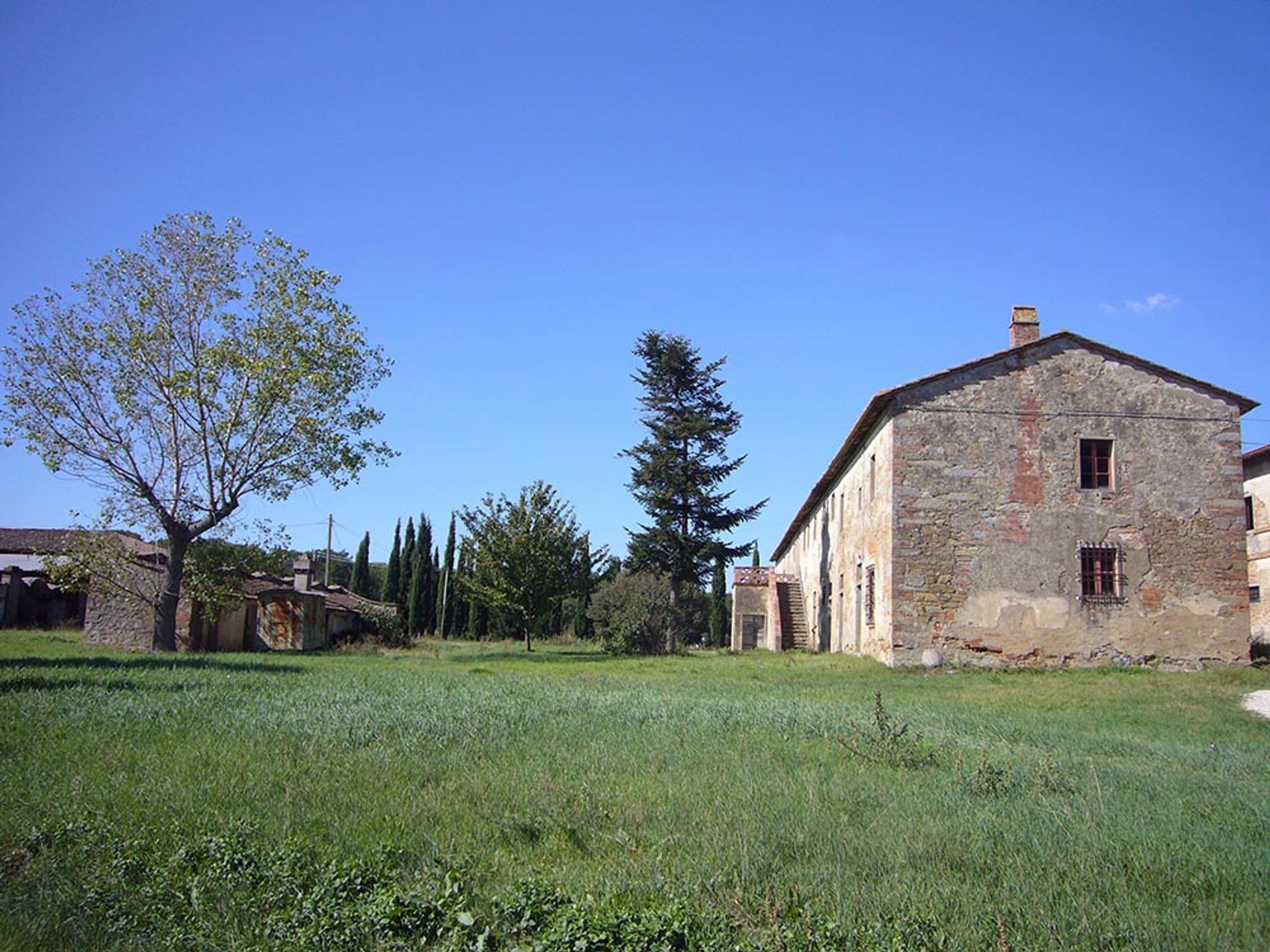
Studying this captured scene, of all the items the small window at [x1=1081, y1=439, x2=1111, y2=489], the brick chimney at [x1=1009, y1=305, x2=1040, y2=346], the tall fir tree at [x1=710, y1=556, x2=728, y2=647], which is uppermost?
the brick chimney at [x1=1009, y1=305, x2=1040, y2=346]

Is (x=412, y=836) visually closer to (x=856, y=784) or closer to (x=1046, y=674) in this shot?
(x=856, y=784)

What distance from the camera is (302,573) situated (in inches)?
1932

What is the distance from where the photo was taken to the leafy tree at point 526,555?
3462 cm

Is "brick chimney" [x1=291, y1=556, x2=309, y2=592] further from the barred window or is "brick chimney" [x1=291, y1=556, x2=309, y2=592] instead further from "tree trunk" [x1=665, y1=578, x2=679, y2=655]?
the barred window

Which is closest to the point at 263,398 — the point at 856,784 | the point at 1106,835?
the point at 856,784

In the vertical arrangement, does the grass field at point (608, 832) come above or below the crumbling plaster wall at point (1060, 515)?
below

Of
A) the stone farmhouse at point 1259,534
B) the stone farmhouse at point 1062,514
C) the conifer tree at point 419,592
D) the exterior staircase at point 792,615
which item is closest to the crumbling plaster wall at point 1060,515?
the stone farmhouse at point 1062,514

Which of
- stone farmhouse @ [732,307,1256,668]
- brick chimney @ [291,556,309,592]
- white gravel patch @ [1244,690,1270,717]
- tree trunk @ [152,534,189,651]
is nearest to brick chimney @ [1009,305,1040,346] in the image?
stone farmhouse @ [732,307,1256,668]

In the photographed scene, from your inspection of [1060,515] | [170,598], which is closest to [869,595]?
[1060,515]

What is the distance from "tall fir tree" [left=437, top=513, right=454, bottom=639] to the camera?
175ft

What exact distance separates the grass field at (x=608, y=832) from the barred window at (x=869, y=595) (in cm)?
1355

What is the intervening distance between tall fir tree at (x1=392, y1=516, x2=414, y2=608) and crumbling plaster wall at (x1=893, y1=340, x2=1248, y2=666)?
39644 millimetres

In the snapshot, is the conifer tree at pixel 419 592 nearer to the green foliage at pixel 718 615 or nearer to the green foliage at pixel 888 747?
the green foliage at pixel 718 615

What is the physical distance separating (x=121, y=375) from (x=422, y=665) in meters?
11.4
